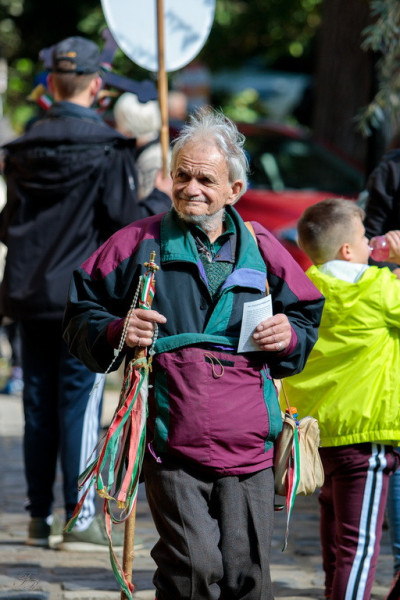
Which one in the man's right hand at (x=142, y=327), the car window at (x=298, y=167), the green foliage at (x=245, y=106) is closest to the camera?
the man's right hand at (x=142, y=327)

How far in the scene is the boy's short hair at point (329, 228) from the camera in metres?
4.29

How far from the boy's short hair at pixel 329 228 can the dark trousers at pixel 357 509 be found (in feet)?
2.47

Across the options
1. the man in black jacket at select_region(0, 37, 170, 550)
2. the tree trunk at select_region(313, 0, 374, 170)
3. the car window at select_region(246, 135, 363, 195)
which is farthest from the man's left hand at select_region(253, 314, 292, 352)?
the tree trunk at select_region(313, 0, 374, 170)

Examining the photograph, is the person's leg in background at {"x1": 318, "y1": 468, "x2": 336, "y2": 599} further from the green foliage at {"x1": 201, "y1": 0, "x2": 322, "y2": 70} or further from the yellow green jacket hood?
the green foliage at {"x1": 201, "y1": 0, "x2": 322, "y2": 70}

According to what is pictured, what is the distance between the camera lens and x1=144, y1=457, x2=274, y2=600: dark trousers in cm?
343

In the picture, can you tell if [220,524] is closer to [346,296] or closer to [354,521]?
[354,521]

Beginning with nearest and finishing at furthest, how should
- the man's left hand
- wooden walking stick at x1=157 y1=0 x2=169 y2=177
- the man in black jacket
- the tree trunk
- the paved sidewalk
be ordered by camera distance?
the man's left hand → the paved sidewalk → the man in black jacket → wooden walking stick at x1=157 y1=0 x2=169 y2=177 → the tree trunk

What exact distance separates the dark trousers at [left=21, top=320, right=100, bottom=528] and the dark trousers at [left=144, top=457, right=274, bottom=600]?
172 centimetres

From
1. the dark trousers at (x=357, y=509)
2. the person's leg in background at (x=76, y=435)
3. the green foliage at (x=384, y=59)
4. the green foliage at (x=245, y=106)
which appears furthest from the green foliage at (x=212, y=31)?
the dark trousers at (x=357, y=509)

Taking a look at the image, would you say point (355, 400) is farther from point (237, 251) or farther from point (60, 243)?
point (60, 243)

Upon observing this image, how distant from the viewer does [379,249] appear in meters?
4.36

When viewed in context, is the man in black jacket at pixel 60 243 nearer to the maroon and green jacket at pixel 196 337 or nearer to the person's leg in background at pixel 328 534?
the person's leg in background at pixel 328 534

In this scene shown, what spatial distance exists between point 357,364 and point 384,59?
121 inches

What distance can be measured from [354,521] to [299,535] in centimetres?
175
